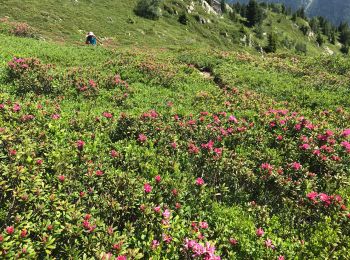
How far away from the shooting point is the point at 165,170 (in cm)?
862

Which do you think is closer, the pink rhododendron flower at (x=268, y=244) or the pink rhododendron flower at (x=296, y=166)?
the pink rhododendron flower at (x=268, y=244)

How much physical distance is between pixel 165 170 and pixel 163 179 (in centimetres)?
79

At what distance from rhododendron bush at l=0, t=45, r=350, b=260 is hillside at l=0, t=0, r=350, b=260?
0.13ft

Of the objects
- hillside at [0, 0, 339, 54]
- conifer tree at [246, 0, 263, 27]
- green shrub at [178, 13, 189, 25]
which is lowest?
hillside at [0, 0, 339, 54]

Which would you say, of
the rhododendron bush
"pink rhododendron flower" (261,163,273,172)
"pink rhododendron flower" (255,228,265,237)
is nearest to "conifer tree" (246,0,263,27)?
the rhododendron bush

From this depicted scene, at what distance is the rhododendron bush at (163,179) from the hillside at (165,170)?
39 mm

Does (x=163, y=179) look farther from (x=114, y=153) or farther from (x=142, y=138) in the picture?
(x=142, y=138)

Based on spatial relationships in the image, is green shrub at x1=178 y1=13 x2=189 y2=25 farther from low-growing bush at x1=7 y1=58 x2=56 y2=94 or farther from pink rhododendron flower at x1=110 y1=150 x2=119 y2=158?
pink rhododendron flower at x1=110 y1=150 x2=119 y2=158

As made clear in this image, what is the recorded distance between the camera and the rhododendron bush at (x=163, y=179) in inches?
224

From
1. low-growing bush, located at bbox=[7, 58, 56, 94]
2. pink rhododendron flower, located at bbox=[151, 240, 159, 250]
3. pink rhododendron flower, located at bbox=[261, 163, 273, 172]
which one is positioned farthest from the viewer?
low-growing bush, located at bbox=[7, 58, 56, 94]

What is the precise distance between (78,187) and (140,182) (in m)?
1.54

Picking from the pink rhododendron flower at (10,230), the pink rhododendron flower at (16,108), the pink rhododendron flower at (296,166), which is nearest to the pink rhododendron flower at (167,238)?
the pink rhododendron flower at (10,230)

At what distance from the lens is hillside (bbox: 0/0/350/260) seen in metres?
5.75

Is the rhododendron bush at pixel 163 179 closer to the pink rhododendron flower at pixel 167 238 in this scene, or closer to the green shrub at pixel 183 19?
the pink rhododendron flower at pixel 167 238
